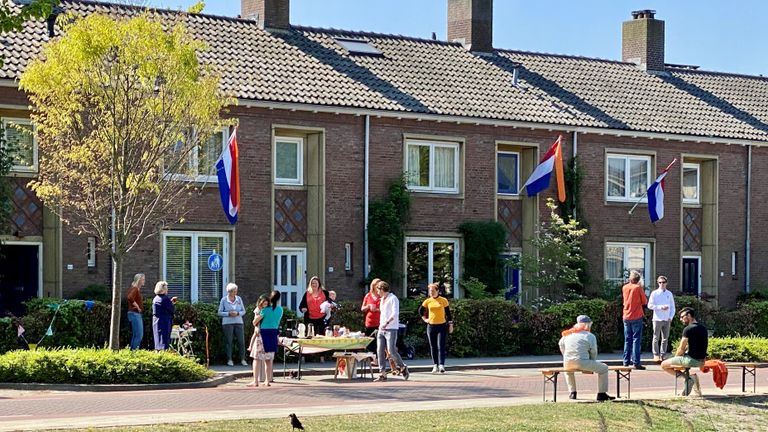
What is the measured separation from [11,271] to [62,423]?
531 inches

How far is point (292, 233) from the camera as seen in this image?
112 feet

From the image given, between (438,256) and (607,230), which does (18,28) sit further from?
(607,230)

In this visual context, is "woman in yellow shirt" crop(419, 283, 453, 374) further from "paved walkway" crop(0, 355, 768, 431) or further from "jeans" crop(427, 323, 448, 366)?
"paved walkway" crop(0, 355, 768, 431)

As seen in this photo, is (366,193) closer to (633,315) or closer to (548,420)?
(633,315)

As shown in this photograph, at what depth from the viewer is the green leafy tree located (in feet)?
118

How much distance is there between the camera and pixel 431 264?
118ft

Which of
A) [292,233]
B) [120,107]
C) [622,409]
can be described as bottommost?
[622,409]

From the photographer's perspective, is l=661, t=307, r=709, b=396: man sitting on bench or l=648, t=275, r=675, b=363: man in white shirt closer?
l=661, t=307, r=709, b=396: man sitting on bench

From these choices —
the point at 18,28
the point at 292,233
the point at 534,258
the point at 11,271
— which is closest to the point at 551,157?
the point at 534,258

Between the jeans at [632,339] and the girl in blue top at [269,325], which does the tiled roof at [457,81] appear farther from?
the jeans at [632,339]

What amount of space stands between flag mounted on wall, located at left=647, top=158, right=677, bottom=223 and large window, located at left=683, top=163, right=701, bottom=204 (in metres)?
2.45

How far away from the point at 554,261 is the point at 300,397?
15.6 meters

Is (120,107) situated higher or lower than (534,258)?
higher

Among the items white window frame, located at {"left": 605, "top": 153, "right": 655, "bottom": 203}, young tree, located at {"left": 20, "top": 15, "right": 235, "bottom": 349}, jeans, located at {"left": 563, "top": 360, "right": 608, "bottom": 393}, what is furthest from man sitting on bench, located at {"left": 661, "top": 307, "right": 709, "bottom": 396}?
white window frame, located at {"left": 605, "top": 153, "right": 655, "bottom": 203}
